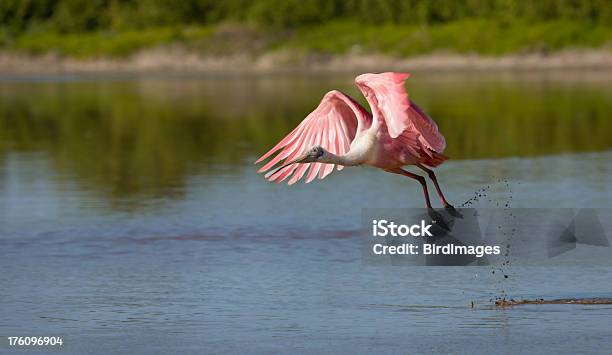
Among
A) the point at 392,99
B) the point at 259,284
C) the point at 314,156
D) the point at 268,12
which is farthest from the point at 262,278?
the point at 268,12

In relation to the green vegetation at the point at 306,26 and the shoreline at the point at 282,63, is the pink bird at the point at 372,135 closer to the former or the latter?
the shoreline at the point at 282,63

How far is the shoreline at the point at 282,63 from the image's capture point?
59531 mm

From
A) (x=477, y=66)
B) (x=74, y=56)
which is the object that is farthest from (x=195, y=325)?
(x=74, y=56)

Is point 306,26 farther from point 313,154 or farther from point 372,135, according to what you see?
point 313,154

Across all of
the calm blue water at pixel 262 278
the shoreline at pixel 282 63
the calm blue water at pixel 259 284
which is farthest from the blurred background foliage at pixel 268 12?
the calm blue water at pixel 259 284

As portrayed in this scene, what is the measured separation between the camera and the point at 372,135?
12164 mm

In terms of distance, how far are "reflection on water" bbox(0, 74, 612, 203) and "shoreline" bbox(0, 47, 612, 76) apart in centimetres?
837

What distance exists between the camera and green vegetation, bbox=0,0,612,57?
202 feet

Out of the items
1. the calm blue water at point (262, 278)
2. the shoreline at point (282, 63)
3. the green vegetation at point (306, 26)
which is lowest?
the shoreline at point (282, 63)

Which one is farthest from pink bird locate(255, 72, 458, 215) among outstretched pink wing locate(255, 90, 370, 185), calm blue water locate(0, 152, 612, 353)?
calm blue water locate(0, 152, 612, 353)

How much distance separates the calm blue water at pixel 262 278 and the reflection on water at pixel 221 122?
185 cm

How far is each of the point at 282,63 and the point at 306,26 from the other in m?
4.25

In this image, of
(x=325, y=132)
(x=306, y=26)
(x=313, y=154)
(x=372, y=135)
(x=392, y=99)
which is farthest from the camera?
(x=306, y=26)

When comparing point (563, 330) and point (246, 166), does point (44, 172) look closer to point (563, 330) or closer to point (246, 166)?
point (246, 166)
